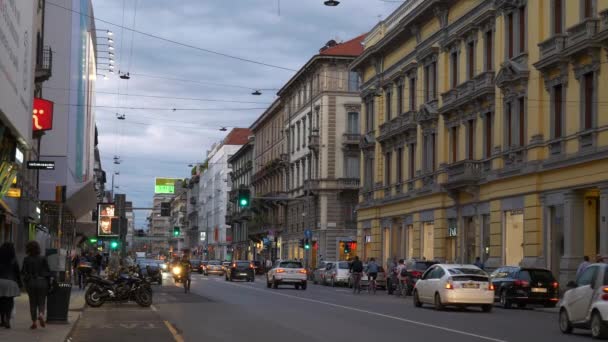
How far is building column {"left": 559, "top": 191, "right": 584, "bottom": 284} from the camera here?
3819cm

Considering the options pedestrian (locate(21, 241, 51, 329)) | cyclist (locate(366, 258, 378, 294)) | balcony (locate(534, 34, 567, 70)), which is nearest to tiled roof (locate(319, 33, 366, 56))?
cyclist (locate(366, 258, 378, 294))

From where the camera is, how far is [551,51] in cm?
3947

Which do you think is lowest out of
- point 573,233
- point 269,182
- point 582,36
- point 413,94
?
point 573,233

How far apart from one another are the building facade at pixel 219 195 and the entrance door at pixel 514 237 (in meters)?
95.0

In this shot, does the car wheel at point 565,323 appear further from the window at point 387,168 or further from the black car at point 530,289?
the window at point 387,168

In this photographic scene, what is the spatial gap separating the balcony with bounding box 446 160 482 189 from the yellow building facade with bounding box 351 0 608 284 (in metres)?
0.07

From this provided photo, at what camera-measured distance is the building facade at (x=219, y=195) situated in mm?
148125

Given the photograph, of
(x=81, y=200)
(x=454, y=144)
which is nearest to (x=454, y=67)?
(x=454, y=144)

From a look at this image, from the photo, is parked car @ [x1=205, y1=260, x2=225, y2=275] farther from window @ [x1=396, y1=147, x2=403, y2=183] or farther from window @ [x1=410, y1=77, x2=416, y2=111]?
window @ [x1=410, y1=77, x2=416, y2=111]

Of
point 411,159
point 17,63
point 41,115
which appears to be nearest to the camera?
point 17,63

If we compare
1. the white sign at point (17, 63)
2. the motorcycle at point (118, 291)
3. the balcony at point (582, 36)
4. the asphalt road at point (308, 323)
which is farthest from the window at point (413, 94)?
the motorcycle at point (118, 291)

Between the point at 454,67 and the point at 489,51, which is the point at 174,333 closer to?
the point at 489,51

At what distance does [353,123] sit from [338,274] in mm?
28627

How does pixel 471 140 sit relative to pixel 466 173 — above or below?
above
